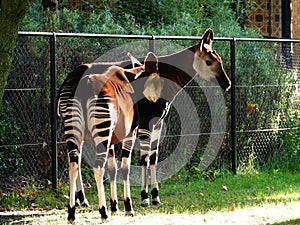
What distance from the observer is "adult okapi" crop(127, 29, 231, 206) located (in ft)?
31.1

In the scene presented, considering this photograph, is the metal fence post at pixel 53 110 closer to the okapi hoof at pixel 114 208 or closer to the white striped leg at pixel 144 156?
the white striped leg at pixel 144 156

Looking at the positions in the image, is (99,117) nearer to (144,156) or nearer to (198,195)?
(144,156)

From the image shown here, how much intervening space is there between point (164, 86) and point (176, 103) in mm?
2060

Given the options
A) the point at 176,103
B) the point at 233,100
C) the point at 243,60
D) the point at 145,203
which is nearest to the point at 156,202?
the point at 145,203

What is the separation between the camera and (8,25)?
23.9 feet

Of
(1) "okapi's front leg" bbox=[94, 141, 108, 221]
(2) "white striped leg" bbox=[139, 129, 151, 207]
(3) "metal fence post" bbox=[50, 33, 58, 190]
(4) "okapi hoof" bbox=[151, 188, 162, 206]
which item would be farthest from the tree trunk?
(4) "okapi hoof" bbox=[151, 188, 162, 206]

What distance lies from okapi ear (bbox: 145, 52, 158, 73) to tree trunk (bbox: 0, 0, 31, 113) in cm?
234

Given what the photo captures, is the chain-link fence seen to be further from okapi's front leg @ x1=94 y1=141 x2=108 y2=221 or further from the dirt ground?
okapi's front leg @ x1=94 y1=141 x2=108 y2=221

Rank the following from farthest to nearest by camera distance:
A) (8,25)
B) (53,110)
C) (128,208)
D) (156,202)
A: (53,110), (156,202), (128,208), (8,25)

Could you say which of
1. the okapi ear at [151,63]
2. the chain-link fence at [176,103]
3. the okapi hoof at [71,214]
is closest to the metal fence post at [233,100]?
the chain-link fence at [176,103]

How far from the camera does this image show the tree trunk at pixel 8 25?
721cm

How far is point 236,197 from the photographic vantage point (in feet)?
33.7

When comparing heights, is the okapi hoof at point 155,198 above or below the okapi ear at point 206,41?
below

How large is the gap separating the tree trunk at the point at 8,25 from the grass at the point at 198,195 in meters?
2.63
